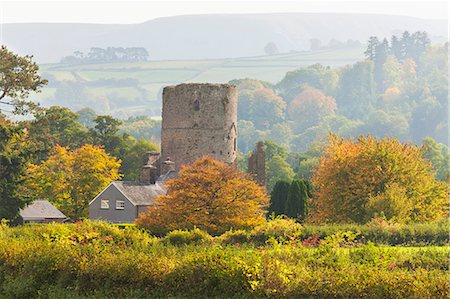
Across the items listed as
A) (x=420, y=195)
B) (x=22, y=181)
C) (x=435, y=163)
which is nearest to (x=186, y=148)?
(x=22, y=181)

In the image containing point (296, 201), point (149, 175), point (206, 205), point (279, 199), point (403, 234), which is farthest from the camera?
point (149, 175)

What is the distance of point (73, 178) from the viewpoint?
8419cm

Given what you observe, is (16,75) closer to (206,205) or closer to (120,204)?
(120,204)

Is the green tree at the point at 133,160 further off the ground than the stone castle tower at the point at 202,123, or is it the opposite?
the stone castle tower at the point at 202,123

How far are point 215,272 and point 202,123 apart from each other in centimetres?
5937

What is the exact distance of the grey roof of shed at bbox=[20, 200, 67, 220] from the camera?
2896 inches

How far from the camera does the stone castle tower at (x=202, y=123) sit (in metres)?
84.6

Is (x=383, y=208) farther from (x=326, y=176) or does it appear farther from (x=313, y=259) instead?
(x=313, y=259)

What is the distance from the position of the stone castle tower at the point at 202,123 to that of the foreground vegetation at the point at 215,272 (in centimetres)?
5205

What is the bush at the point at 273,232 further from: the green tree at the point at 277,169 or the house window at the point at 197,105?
the green tree at the point at 277,169

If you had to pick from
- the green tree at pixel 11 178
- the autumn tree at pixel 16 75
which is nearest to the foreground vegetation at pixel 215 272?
the green tree at pixel 11 178

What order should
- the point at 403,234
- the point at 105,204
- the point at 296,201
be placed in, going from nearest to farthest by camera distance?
the point at 403,234, the point at 296,201, the point at 105,204

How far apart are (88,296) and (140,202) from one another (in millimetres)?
51503

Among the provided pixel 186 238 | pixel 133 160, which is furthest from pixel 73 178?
pixel 186 238
